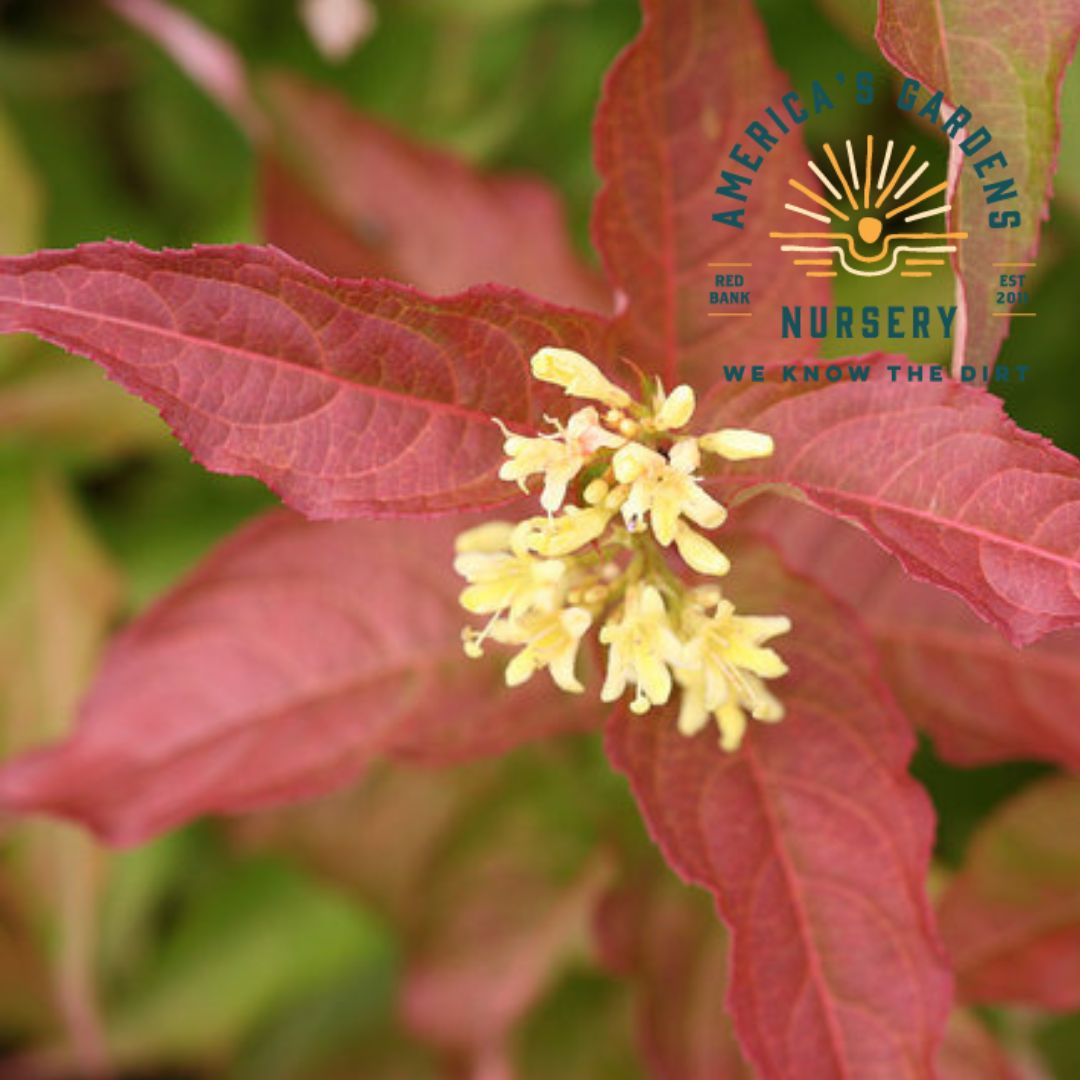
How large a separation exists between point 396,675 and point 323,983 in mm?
774

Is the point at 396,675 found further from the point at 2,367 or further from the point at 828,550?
the point at 2,367

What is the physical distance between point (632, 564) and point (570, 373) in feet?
0.38

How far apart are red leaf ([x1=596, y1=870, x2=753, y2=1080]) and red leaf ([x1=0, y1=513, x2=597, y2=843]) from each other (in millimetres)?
188

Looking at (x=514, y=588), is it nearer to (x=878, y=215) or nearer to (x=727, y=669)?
(x=727, y=669)

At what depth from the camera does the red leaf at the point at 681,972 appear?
950 mm

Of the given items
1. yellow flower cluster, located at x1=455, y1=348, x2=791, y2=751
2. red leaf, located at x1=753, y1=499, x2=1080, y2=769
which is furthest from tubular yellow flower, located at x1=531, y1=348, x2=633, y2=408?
red leaf, located at x1=753, y1=499, x2=1080, y2=769

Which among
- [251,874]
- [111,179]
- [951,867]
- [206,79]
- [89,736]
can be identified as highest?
[206,79]

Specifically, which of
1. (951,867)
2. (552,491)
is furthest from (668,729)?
(951,867)

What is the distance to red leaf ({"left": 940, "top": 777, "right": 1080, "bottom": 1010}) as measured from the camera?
947mm

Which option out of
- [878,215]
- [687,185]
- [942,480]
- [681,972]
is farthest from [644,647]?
[878,215]

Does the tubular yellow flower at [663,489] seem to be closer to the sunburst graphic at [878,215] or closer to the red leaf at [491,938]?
the sunburst graphic at [878,215]

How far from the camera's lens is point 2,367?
4.37 feet

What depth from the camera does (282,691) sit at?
90 cm

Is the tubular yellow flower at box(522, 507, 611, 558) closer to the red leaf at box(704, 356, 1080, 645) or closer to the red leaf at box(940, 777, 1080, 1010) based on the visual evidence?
the red leaf at box(704, 356, 1080, 645)
